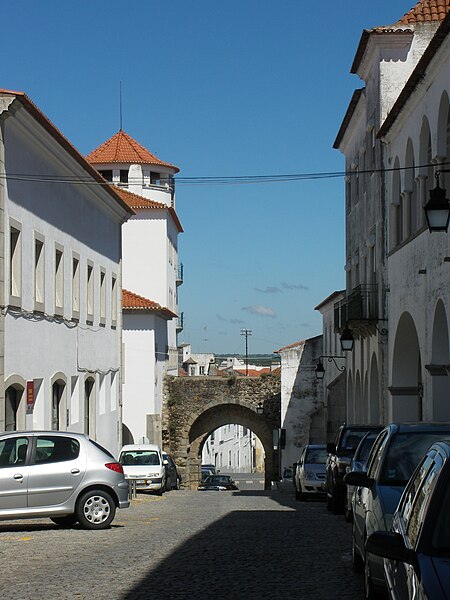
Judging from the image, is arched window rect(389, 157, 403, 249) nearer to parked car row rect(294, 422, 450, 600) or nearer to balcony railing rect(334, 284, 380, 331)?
balcony railing rect(334, 284, 380, 331)

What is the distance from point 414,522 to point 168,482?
34.0m

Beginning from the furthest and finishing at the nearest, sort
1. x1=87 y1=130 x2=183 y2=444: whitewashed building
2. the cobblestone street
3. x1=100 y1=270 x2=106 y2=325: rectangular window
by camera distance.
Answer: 1. x1=87 y1=130 x2=183 y2=444: whitewashed building
2. x1=100 y1=270 x2=106 y2=325: rectangular window
3. the cobblestone street

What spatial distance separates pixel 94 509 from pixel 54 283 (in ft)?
36.7

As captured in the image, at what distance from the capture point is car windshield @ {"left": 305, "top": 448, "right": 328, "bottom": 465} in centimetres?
2806

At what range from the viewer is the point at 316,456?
2830cm

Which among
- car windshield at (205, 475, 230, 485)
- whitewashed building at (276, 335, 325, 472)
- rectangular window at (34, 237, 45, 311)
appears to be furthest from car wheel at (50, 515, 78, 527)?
car windshield at (205, 475, 230, 485)

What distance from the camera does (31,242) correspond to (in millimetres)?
23609

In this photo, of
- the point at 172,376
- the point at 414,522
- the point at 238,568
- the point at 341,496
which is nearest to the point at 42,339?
the point at 341,496

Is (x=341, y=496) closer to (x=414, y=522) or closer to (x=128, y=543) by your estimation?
(x=128, y=543)

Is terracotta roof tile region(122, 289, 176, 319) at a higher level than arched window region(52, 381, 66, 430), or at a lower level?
higher

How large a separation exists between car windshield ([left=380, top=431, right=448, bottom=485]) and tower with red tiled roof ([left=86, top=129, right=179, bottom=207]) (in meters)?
51.2

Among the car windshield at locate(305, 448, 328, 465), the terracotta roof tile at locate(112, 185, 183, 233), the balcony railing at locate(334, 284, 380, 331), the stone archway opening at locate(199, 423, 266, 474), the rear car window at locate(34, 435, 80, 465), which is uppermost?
the terracotta roof tile at locate(112, 185, 183, 233)

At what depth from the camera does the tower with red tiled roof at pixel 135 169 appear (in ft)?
200

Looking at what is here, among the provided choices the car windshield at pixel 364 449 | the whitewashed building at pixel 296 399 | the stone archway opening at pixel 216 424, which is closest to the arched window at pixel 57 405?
the car windshield at pixel 364 449
